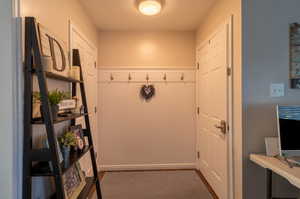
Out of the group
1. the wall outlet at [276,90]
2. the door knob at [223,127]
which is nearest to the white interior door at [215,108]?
the door knob at [223,127]

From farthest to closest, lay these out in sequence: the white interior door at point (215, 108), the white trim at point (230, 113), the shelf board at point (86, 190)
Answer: the white interior door at point (215, 108) < the white trim at point (230, 113) < the shelf board at point (86, 190)

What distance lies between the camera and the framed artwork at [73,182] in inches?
68.3

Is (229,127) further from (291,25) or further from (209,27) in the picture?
(209,27)

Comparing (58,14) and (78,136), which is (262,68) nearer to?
(78,136)

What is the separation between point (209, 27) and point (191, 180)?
2.21m

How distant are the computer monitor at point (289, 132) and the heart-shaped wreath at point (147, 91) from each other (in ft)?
7.33

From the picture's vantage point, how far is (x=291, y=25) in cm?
195

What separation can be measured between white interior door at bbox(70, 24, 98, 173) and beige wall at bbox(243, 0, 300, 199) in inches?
70.2

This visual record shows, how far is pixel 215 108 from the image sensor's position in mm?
2711

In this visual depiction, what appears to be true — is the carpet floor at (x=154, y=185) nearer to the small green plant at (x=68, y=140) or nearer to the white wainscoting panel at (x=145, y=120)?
the white wainscoting panel at (x=145, y=120)

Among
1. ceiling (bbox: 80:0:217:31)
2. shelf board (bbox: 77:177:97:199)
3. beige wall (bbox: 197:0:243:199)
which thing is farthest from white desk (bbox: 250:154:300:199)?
ceiling (bbox: 80:0:217:31)

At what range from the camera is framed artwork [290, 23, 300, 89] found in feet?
6.37

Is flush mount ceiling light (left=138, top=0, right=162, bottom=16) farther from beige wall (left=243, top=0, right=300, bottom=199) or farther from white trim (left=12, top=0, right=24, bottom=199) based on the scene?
white trim (left=12, top=0, right=24, bottom=199)

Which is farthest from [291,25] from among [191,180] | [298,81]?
[191,180]
